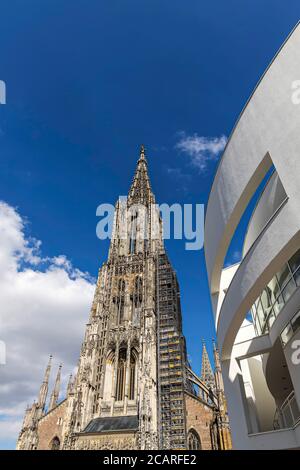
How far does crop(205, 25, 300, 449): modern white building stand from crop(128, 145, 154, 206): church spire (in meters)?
37.2

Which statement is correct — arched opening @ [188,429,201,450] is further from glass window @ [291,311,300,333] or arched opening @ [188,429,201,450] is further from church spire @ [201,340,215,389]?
church spire @ [201,340,215,389]

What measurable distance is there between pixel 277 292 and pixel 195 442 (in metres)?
23.9

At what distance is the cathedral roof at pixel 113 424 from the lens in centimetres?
2575

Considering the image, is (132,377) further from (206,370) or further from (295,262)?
(206,370)

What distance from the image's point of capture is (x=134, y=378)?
30516 millimetres

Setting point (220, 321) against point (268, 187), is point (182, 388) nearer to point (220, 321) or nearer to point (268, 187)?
point (220, 321)

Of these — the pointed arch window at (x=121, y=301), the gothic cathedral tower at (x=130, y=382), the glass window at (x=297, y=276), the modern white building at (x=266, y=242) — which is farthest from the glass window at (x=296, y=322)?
the pointed arch window at (x=121, y=301)

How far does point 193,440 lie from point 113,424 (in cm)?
738

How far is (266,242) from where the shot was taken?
8117 mm

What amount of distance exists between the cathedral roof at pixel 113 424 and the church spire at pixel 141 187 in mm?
30144

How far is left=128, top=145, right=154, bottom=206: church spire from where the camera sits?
163 ft

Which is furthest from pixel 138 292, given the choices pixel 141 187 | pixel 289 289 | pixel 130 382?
pixel 289 289

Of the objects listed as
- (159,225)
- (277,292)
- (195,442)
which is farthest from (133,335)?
(277,292)

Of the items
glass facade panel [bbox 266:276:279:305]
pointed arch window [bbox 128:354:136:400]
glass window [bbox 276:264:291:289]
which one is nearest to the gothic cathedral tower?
pointed arch window [bbox 128:354:136:400]
